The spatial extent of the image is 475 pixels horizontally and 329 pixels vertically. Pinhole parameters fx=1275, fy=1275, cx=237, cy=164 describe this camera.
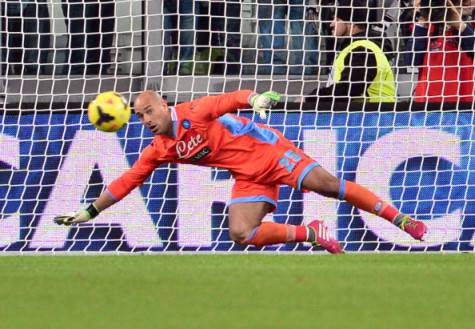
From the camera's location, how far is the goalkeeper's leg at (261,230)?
30.2ft

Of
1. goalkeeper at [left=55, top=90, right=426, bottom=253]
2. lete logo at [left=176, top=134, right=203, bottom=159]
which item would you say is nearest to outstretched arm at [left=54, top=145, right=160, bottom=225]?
goalkeeper at [left=55, top=90, right=426, bottom=253]

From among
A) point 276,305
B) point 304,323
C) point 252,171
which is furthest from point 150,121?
point 304,323

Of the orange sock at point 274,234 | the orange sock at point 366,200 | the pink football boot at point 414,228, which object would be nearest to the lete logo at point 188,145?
the orange sock at point 274,234

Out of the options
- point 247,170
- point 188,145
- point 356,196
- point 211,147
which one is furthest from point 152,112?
point 356,196

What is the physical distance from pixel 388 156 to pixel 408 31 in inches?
52.0

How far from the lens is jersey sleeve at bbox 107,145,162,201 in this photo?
9.28 meters

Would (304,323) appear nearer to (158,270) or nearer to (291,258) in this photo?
(158,270)

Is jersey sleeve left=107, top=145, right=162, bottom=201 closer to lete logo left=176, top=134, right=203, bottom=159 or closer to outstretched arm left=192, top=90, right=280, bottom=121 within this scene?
lete logo left=176, top=134, right=203, bottom=159

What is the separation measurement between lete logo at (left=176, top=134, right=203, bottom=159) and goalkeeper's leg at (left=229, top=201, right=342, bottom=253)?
56 centimetres

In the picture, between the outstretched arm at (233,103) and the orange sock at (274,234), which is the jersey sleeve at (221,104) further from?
the orange sock at (274,234)

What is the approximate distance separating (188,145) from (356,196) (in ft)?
4.19

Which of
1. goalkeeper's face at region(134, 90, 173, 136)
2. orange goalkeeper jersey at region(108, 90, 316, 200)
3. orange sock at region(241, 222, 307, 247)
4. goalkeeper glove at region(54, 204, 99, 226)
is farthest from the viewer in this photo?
goalkeeper glove at region(54, 204, 99, 226)

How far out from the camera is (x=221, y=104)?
352 inches

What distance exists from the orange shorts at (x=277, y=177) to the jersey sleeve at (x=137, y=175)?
0.66 meters
